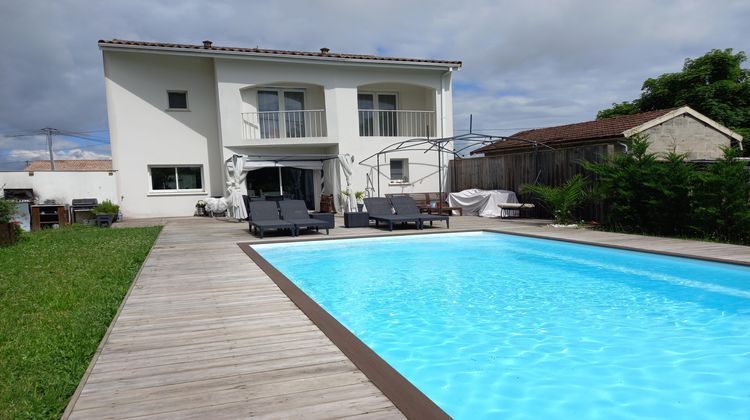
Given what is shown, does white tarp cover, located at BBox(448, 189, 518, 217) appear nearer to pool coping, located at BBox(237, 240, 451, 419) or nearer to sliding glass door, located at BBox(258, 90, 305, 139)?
sliding glass door, located at BBox(258, 90, 305, 139)

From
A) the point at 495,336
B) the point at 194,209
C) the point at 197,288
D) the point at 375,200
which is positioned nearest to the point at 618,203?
the point at 375,200

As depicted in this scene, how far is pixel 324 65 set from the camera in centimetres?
1800

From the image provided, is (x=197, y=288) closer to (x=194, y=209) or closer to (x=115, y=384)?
(x=115, y=384)

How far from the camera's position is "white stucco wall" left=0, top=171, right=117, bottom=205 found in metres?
15.8

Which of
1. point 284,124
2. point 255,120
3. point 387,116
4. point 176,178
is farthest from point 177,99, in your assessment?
point 387,116

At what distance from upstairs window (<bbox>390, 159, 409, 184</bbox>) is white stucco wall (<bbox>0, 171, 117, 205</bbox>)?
1084cm

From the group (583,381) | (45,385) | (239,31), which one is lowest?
(583,381)

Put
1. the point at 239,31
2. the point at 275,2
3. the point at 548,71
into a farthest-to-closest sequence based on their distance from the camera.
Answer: the point at 548,71 < the point at 239,31 < the point at 275,2

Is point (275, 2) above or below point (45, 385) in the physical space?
above

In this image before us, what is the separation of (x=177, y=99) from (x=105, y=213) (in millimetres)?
5824

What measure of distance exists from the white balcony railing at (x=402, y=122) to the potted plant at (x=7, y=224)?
12671 mm

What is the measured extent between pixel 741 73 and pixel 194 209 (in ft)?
108

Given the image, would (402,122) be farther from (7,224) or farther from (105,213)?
(7,224)

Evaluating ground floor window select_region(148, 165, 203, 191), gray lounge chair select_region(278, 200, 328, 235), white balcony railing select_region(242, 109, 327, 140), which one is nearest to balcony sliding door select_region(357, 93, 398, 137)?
white balcony railing select_region(242, 109, 327, 140)
